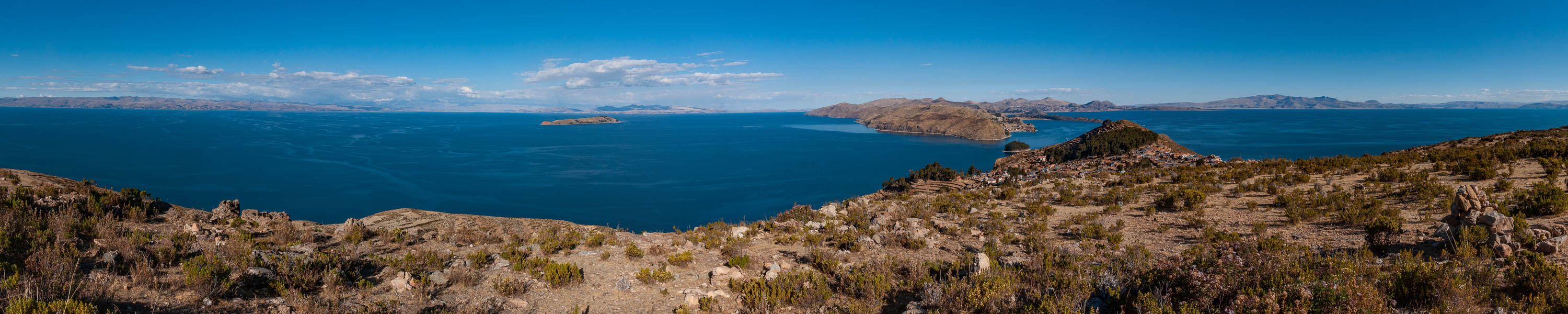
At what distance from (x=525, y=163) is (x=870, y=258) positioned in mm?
87151

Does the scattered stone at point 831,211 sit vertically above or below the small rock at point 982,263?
below

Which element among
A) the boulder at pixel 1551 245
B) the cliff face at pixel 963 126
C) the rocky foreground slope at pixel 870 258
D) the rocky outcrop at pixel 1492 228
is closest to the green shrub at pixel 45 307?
the rocky foreground slope at pixel 870 258

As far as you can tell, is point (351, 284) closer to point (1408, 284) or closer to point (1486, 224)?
point (1408, 284)

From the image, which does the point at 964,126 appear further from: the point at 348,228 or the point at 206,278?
the point at 206,278

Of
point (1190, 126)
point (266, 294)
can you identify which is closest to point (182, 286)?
point (266, 294)

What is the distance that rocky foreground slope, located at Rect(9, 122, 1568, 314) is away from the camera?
6258mm

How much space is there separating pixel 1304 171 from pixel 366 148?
415 ft

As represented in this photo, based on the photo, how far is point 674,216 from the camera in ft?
172

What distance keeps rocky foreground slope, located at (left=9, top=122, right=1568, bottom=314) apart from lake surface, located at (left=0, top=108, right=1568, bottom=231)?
5.15 m

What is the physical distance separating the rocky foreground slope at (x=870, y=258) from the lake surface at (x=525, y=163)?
5154 millimetres

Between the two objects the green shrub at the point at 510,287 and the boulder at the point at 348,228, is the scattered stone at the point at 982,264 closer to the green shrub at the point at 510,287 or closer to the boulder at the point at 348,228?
the green shrub at the point at 510,287

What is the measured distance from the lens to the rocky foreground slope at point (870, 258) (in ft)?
20.5

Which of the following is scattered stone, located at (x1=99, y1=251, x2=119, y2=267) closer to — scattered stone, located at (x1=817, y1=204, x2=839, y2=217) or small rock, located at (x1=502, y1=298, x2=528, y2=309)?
small rock, located at (x1=502, y1=298, x2=528, y2=309)

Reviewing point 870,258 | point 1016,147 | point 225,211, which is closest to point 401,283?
point 870,258
